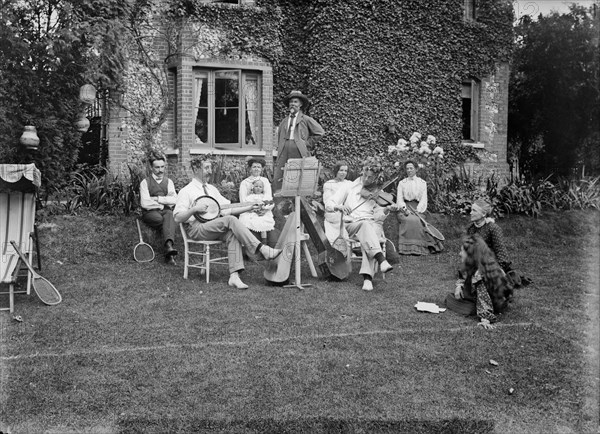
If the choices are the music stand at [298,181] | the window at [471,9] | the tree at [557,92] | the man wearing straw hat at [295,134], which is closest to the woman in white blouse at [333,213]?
the music stand at [298,181]

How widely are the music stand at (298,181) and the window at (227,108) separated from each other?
7.14 meters

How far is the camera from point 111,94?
14391 mm

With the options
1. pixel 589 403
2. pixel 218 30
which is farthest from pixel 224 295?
pixel 218 30

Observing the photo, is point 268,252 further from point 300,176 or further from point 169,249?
point 169,249

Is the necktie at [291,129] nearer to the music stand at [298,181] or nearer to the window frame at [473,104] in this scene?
the music stand at [298,181]

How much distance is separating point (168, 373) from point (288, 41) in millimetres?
11728

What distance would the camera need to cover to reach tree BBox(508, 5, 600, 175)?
63.1 feet

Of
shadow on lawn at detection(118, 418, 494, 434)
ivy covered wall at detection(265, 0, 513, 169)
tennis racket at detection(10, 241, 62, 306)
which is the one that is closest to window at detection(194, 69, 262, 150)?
ivy covered wall at detection(265, 0, 513, 169)

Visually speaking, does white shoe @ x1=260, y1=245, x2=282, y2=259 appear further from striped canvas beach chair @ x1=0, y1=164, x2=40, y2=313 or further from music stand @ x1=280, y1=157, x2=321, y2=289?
striped canvas beach chair @ x1=0, y1=164, x2=40, y2=313

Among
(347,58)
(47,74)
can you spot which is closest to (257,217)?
(47,74)

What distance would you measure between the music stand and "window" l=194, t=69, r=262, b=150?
7.14 meters

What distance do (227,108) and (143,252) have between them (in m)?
6.07

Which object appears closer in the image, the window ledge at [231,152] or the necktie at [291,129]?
the necktie at [291,129]

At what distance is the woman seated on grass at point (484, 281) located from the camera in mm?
7332
